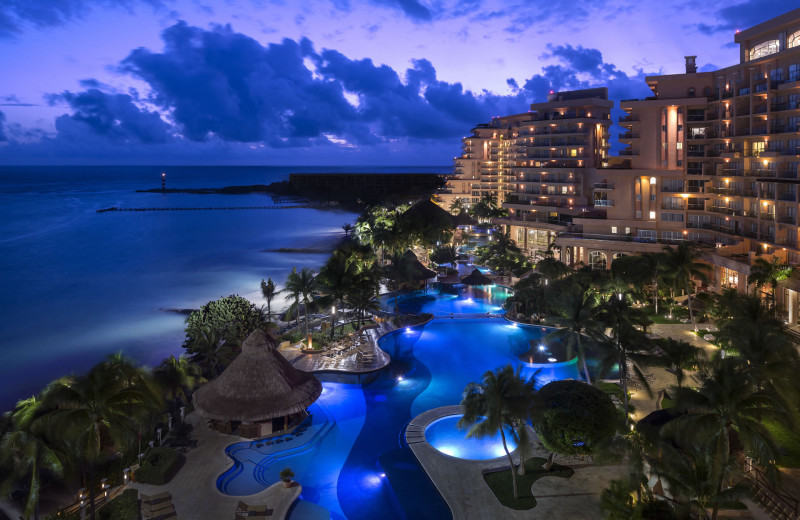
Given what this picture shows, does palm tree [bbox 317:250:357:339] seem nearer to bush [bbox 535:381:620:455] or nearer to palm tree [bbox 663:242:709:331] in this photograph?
bush [bbox 535:381:620:455]

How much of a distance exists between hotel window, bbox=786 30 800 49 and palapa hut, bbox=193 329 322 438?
40.0 m

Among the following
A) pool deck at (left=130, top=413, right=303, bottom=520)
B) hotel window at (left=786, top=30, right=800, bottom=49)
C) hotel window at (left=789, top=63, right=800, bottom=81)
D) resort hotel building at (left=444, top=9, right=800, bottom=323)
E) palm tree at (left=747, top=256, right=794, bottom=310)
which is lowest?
pool deck at (left=130, top=413, right=303, bottom=520)

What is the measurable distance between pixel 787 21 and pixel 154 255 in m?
83.7

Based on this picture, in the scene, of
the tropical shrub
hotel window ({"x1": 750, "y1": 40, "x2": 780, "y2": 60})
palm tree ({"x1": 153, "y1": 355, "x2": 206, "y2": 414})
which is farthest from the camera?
hotel window ({"x1": 750, "y1": 40, "x2": 780, "y2": 60})

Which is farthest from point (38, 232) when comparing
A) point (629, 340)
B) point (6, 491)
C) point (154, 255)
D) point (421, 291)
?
point (629, 340)

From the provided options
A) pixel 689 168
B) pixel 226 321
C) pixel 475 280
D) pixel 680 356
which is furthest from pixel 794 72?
pixel 226 321

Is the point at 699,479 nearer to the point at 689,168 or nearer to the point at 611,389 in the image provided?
the point at 611,389

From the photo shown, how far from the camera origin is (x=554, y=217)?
6425 cm

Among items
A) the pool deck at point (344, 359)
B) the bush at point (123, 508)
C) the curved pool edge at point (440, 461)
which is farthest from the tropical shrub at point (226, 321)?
the bush at point (123, 508)

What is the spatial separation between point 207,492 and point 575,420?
12.8 m

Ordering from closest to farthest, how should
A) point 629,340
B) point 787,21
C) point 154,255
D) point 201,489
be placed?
point 201,489
point 629,340
point 787,21
point 154,255

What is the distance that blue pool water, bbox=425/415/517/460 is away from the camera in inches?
872

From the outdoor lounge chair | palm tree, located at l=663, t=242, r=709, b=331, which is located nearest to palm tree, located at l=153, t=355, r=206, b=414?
the outdoor lounge chair

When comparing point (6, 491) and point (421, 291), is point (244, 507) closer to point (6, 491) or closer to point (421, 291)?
point (6, 491)
